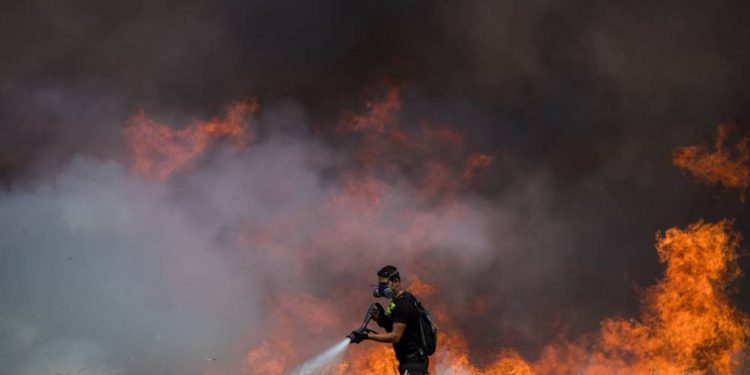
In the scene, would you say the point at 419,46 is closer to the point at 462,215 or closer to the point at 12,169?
the point at 462,215

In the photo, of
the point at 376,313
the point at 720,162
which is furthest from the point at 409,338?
the point at 720,162

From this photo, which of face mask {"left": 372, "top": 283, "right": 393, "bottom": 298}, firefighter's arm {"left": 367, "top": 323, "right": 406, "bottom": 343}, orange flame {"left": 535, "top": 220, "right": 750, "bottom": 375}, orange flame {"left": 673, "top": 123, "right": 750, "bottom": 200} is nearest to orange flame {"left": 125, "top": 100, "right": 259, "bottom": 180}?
face mask {"left": 372, "top": 283, "right": 393, "bottom": 298}

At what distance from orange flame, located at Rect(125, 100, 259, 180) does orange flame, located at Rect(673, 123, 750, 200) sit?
29.9ft

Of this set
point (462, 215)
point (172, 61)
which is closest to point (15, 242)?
point (172, 61)

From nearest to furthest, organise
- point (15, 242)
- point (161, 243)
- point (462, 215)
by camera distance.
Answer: point (15, 242) → point (161, 243) → point (462, 215)

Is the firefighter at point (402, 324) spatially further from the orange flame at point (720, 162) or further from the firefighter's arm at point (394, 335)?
the orange flame at point (720, 162)

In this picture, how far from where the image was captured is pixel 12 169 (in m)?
12.7

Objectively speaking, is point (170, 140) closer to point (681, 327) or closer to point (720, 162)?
point (681, 327)

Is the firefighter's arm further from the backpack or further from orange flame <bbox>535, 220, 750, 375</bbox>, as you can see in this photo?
orange flame <bbox>535, 220, 750, 375</bbox>

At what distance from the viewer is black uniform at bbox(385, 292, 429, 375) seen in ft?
21.4

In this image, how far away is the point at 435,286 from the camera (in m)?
13.5

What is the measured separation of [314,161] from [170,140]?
2854 millimetres

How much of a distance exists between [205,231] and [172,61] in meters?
3.63

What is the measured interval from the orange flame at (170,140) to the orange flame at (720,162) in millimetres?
9125
